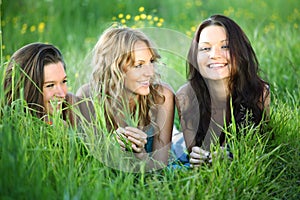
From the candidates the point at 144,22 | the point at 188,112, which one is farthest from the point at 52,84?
the point at 144,22

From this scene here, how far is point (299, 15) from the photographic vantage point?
5480 mm

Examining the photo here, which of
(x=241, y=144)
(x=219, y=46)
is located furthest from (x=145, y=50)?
(x=241, y=144)

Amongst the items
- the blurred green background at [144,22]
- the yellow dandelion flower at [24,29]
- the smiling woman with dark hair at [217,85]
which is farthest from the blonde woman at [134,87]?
the yellow dandelion flower at [24,29]

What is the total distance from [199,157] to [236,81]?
538mm

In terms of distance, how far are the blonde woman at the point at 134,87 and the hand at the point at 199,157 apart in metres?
0.17

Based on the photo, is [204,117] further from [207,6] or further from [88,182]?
[207,6]

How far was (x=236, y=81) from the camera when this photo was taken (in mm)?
2783

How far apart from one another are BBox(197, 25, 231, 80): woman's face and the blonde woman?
0.79 feet

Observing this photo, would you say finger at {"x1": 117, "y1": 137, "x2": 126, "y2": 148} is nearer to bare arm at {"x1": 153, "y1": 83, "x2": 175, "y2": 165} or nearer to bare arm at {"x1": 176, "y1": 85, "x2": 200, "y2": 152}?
bare arm at {"x1": 153, "y1": 83, "x2": 175, "y2": 165}

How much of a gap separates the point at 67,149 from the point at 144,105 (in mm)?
698

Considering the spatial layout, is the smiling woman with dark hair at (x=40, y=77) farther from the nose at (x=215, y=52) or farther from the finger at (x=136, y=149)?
the nose at (x=215, y=52)

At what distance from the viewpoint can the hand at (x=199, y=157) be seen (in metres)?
2.41

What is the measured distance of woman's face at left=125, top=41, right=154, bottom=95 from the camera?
257 centimetres

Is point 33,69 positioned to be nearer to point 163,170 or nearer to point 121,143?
point 121,143
